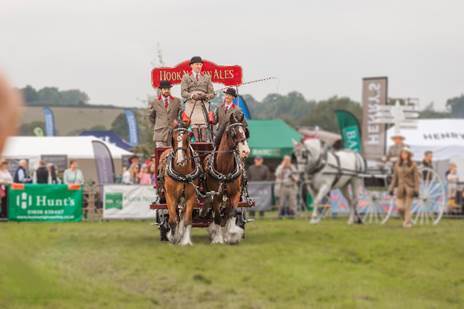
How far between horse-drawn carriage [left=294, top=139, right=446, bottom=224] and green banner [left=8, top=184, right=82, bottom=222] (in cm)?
833

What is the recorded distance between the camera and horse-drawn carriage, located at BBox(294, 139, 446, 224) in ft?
136

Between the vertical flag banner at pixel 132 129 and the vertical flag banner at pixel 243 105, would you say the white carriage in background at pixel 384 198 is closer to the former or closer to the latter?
the vertical flag banner at pixel 132 129

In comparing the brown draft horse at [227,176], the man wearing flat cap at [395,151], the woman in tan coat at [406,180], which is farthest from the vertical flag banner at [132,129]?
the brown draft horse at [227,176]

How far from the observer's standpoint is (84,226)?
122 ft

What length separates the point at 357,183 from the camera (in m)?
43.7

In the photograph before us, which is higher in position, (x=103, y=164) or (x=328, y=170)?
(x=103, y=164)

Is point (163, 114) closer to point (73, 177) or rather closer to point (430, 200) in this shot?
point (73, 177)

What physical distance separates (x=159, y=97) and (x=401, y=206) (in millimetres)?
32120

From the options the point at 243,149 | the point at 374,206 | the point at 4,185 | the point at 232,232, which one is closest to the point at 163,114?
the point at 232,232

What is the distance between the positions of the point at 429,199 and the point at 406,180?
308 centimetres

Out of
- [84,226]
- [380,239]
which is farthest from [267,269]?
[84,226]

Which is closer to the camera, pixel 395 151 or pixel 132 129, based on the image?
pixel 395 151

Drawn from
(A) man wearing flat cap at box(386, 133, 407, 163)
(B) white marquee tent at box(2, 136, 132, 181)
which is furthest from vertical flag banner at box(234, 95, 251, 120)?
(B) white marquee tent at box(2, 136, 132, 181)

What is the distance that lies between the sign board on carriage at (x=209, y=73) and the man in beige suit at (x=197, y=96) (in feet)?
0.13
